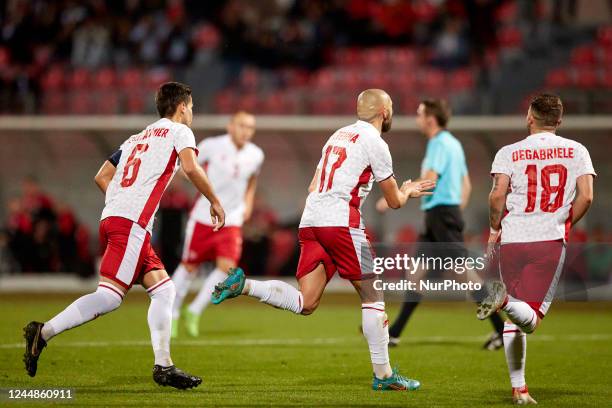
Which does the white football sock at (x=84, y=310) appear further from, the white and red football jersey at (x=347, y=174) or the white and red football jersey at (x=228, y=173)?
the white and red football jersey at (x=228, y=173)

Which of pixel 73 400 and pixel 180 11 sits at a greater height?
pixel 180 11

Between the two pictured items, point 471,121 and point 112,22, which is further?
point 112,22

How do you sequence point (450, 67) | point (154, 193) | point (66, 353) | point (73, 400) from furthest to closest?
point (450, 67)
point (66, 353)
point (154, 193)
point (73, 400)

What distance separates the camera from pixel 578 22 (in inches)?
884

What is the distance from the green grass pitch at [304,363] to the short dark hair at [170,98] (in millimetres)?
2003

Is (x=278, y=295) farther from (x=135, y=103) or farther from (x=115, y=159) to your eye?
(x=135, y=103)

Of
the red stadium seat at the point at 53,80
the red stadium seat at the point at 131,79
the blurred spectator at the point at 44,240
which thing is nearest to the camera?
the blurred spectator at the point at 44,240

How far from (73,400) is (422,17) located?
1798 centimetres

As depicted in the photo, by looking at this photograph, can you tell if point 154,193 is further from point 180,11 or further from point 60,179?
point 180,11

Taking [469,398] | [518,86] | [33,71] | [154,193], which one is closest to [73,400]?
[154,193]

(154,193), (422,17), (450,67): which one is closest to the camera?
(154,193)

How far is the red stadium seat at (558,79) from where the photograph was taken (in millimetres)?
20394

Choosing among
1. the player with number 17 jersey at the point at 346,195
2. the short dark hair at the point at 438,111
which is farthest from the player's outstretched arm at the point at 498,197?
the short dark hair at the point at 438,111

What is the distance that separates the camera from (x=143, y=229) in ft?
24.3
